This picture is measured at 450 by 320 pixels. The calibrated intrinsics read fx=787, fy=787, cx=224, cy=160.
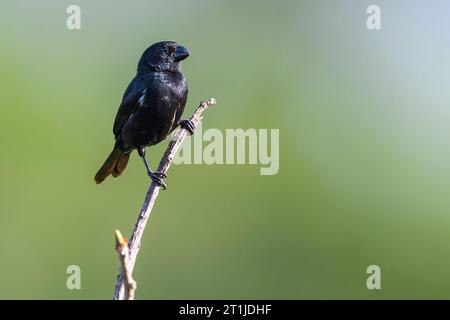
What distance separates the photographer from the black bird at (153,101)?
7.73 m

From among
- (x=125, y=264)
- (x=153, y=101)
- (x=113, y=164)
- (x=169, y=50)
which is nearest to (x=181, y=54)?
(x=169, y=50)

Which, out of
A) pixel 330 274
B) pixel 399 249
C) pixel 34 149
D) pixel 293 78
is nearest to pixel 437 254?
pixel 399 249

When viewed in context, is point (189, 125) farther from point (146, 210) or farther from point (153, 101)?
point (146, 210)

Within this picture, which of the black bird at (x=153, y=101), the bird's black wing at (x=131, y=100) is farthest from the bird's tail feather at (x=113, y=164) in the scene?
the bird's black wing at (x=131, y=100)

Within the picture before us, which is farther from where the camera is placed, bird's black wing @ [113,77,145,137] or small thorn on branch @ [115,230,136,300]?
bird's black wing @ [113,77,145,137]

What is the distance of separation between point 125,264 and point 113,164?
5094 millimetres

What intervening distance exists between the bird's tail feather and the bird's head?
3.03 feet

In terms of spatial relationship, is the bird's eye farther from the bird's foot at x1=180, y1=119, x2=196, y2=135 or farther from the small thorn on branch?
the small thorn on branch

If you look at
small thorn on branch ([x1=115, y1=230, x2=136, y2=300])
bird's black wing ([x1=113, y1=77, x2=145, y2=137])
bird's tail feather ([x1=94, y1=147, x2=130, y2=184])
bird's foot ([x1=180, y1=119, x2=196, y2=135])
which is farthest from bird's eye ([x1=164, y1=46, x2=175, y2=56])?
small thorn on branch ([x1=115, y1=230, x2=136, y2=300])

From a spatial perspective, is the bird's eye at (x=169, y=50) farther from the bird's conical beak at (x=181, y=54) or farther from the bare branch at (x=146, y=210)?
the bare branch at (x=146, y=210)

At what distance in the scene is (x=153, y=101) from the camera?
7.72 m

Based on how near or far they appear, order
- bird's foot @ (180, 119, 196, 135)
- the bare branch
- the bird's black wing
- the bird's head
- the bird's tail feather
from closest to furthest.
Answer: the bare branch
bird's foot @ (180, 119, 196, 135)
the bird's black wing
the bird's head
the bird's tail feather

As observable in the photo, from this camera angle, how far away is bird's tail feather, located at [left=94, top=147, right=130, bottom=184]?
A: 8320 millimetres

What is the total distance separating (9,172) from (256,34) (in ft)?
24.4
